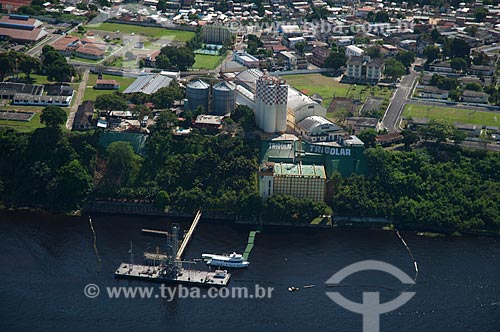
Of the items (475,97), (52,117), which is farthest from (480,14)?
(52,117)

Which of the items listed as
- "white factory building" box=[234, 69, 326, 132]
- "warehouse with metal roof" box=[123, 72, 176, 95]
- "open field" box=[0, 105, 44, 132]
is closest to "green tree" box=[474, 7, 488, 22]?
"white factory building" box=[234, 69, 326, 132]

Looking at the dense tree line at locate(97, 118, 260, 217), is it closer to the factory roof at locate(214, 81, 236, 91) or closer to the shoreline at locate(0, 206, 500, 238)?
the shoreline at locate(0, 206, 500, 238)

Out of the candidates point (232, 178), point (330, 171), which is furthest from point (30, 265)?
point (330, 171)

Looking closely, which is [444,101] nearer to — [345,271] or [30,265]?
[345,271]

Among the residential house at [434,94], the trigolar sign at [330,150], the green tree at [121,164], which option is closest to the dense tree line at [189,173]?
the green tree at [121,164]

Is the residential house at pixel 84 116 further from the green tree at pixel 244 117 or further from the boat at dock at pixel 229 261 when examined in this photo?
the boat at dock at pixel 229 261

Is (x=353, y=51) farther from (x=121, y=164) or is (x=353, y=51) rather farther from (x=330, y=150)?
(x=121, y=164)

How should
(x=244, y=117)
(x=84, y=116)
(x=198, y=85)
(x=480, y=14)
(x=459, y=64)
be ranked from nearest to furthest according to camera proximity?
(x=244, y=117) < (x=84, y=116) < (x=198, y=85) < (x=459, y=64) < (x=480, y=14)

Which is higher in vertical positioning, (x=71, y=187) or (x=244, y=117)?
(x=244, y=117)
